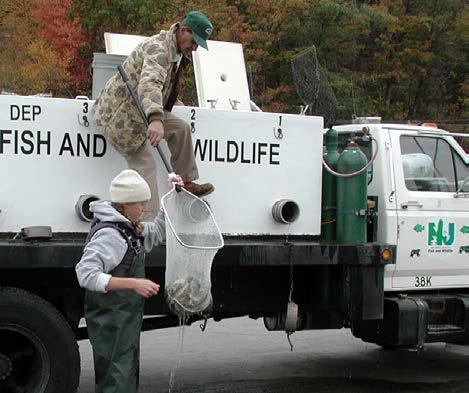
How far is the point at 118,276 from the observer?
4.68 meters

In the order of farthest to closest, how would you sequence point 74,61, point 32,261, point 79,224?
point 74,61 < point 79,224 < point 32,261

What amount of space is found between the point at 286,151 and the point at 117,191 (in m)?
2.05

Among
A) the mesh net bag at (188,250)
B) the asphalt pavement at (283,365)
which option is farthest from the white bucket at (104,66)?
the asphalt pavement at (283,365)

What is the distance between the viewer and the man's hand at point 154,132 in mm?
5258

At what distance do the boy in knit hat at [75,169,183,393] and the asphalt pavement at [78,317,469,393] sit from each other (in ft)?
8.46

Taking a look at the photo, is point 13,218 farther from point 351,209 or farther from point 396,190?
point 396,190

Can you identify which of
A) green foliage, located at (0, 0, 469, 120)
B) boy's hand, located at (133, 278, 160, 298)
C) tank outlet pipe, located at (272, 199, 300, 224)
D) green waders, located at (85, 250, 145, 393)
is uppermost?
green foliage, located at (0, 0, 469, 120)

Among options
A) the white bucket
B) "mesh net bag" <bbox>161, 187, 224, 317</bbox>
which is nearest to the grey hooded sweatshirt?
"mesh net bag" <bbox>161, 187, 224, 317</bbox>

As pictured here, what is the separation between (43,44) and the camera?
91.4 feet

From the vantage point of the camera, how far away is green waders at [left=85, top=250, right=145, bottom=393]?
15.5 feet

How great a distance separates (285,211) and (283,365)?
2682mm

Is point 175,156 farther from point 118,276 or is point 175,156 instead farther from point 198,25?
point 118,276

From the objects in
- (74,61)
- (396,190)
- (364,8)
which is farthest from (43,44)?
(396,190)

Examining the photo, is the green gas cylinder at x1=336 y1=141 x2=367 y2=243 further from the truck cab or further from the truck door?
the truck door
